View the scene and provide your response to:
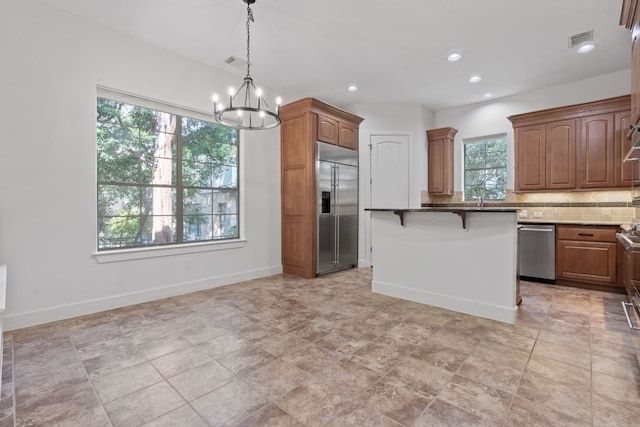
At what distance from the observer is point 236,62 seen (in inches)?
160

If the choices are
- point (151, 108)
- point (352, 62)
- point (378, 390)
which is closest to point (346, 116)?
point (352, 62)

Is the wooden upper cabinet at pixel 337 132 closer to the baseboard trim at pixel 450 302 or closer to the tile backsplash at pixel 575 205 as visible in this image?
the baseboard trim at pixel 450 302

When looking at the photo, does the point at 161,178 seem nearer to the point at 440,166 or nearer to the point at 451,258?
the point at 451,258

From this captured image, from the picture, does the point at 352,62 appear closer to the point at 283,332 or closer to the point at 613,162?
the point at 283,332

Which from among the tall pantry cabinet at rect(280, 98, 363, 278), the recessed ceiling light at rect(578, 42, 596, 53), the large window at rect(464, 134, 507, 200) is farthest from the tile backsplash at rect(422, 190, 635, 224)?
the tall pantry cabinet at rect(280, 98, 363, 278)

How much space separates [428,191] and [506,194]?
1.33m

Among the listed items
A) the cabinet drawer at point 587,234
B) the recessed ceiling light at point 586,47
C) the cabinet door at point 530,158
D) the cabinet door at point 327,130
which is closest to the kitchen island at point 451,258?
the cabinet door at point 327,130

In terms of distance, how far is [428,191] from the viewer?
19.9 ft

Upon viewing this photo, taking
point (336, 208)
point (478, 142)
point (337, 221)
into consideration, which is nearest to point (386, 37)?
point (336, 208)

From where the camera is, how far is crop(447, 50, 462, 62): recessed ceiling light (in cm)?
385

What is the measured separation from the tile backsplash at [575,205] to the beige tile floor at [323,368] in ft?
5.77

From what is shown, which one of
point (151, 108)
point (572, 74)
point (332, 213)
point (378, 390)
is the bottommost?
point (378, 390)

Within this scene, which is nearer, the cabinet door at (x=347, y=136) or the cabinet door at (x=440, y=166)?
the cabinet door at (x=347, y=136)

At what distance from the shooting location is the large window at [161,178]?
343 cm
